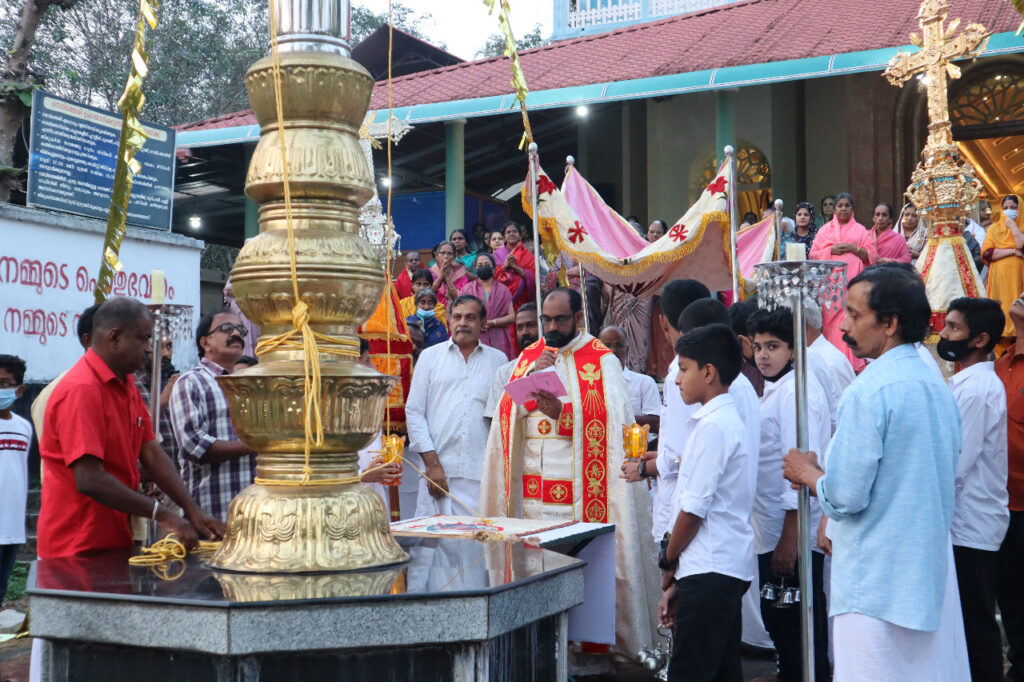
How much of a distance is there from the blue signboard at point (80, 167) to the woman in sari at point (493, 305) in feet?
11.8

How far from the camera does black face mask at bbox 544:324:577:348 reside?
5902 millimetres

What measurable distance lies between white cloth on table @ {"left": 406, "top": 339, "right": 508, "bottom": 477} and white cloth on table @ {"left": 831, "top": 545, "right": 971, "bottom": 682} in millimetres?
3861

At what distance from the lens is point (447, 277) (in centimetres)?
1141

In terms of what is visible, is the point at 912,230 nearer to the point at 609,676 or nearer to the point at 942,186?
the point at 942,186

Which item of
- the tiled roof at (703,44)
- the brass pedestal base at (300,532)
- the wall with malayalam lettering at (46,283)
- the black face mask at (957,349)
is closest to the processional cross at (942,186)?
the black face mask at (957,349)

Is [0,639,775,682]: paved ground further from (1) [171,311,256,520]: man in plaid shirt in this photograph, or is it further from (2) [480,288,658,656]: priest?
(1) [171,311,256,520]: man in plaid shirt

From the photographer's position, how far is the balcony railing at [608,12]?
675 inches

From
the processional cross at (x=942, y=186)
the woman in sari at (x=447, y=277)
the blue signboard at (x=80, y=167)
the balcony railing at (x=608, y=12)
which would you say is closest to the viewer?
the processional cross at (x=942, y=186)

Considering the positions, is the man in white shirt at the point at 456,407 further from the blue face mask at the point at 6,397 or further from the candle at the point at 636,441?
the blue face mask at the point at 6,397

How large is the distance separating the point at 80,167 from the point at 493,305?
4.73 meters

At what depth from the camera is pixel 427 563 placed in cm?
289

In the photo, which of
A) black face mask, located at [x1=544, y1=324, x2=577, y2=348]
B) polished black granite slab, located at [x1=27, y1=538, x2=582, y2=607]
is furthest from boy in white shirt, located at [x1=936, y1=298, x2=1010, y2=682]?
polished black granite slab, located at [x1=27, y1=538, x2=582, y2=607]

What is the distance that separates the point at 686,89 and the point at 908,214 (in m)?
2.94

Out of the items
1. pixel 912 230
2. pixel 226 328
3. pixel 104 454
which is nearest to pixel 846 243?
pixel 912 230
